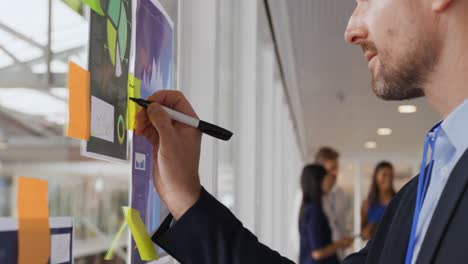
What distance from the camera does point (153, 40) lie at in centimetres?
113

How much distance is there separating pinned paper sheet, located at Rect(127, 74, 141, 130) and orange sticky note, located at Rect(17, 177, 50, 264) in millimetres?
287

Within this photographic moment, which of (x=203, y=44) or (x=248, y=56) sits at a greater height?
(x=248, y=56)

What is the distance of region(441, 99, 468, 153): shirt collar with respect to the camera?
884 mm

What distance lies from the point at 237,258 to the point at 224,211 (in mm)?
78

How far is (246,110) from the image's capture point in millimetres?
2801

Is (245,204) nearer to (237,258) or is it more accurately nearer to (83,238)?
(237,258)

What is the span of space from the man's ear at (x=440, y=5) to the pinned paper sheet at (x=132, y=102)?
44 centimetres

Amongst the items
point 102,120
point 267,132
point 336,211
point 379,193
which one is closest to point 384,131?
point 379,193

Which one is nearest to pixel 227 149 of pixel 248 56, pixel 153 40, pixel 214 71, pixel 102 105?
pixel 248 56

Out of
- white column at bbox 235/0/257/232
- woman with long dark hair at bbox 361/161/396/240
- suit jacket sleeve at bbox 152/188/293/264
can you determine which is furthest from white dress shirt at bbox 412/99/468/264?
woman with long dark hair at bbox 361/161/396/240

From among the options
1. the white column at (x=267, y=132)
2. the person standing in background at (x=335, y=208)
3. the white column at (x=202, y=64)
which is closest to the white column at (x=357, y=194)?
the person standing in background at (x=335, y=208)

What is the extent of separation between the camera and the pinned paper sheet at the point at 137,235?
0.98 m

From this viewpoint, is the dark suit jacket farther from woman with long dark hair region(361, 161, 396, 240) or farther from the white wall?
woman with long dark hair region(361, 161, 396, 240)

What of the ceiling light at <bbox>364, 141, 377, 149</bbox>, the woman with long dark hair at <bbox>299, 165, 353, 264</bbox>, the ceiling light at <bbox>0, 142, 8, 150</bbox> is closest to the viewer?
the ceiling light at <bbox>0, 142, 8, 150</bbox>
